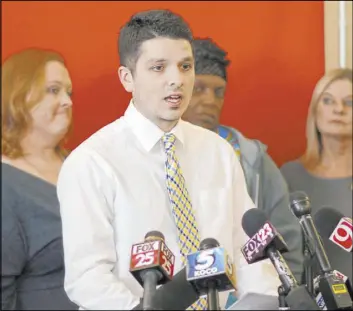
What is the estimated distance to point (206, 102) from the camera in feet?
6.31

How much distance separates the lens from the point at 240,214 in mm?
1476

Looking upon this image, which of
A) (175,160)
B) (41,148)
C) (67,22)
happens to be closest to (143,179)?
(175,160)

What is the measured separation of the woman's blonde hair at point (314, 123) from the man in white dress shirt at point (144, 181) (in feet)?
2.43

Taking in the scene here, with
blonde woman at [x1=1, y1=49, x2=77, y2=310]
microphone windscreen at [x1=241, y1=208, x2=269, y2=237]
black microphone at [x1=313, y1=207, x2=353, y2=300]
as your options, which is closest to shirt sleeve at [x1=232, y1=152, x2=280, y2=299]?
black microphone at [x1=313, y1=207, x2=353, y2=300]

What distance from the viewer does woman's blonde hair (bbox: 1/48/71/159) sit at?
5.53 ft

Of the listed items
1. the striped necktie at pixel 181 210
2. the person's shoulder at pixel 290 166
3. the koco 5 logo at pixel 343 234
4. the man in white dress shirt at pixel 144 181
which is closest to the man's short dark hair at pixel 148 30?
the man in white dress shirt at pixel 144 181

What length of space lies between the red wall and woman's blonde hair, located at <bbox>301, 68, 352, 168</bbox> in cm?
3

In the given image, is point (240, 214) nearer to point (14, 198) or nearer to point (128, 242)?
point (128, 242)

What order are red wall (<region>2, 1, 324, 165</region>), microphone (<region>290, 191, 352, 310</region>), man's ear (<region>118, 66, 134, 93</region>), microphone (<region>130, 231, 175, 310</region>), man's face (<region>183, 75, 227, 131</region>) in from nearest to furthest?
microphone (<region>130, 231, 175, 310</region>), microphone (<region>290, 191, 352, 310</region>), man's ear (<region>118, 66, 134, 93</region>), red wall (<region>2, 1, 324, 165</region>), man's face (<region>183, 75, 227, 131</region>)

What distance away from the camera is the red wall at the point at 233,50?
178 centimetres

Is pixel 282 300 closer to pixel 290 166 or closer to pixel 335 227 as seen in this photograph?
pixel 335 227

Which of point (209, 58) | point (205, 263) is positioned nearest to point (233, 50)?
point (209, 58)

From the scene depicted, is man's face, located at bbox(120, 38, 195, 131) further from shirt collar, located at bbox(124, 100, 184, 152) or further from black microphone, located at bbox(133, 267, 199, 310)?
black microphone, located at bbox(133, 267, 199, 310)

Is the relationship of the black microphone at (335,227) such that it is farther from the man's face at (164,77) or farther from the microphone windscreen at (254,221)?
the man's face at (164,77)
